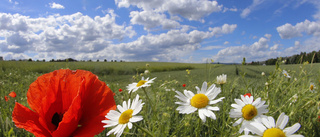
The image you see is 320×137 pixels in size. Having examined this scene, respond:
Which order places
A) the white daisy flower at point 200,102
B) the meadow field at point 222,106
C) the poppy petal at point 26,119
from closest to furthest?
the poppy petal at point 26,119 < the white daisy flower at point 200,102 < the meadow field at point 222,106

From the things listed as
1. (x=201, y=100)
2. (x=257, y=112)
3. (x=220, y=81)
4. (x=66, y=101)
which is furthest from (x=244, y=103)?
(x=66, y=101)

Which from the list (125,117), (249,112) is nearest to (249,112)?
(249,112)

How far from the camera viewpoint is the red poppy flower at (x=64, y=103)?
0.50 m

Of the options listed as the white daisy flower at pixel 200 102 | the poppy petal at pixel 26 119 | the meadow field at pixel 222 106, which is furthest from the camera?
the meadow field at pixel 222 106

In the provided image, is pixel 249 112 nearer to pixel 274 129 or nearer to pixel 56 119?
pixel 274 129

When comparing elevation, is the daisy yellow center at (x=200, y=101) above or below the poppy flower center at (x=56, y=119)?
above

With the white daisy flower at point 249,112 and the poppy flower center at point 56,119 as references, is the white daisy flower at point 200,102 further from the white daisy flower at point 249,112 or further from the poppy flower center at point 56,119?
the poppy flower center at point 56,119

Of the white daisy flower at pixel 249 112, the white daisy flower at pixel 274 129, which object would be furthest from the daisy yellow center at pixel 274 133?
the white daisy flower at pixel 249 112

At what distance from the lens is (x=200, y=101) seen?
2.26ft

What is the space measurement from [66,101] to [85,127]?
A: 110mm

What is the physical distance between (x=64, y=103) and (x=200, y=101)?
475 millimetres

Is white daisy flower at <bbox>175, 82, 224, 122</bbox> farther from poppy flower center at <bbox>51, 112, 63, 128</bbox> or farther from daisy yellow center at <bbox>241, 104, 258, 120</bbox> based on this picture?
poppy flower center at <bbox>51, 112, 63, 128</bbox>

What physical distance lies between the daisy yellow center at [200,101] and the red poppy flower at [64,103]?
0.31m

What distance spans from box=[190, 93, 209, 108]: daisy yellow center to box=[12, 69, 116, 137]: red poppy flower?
31cm
